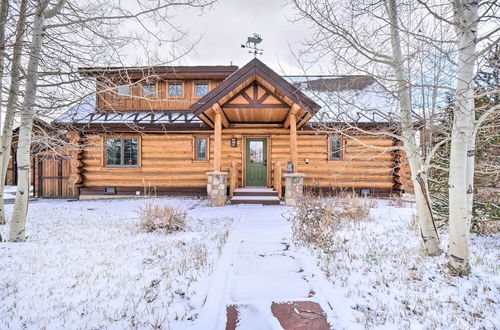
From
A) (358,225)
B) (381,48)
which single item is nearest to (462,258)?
(358,225)

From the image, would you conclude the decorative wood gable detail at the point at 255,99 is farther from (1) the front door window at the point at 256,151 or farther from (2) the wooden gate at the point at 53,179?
(2) the wooden gate at the point at 53,179

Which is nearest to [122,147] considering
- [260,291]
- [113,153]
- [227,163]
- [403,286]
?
[113,153]

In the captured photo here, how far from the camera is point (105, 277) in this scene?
11.1ft

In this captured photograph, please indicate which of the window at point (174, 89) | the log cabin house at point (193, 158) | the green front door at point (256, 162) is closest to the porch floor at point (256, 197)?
Result: the log cabin house at point (193, 158)

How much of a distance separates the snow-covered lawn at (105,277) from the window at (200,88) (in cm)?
851

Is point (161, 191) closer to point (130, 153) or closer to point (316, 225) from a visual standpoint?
point (130, 153)

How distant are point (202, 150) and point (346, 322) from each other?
1016 cm

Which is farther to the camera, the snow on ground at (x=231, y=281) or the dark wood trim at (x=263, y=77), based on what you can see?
the dark wood trim at (x=263, y=77)

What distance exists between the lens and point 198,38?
4957 mm

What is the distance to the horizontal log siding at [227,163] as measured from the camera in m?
11.4

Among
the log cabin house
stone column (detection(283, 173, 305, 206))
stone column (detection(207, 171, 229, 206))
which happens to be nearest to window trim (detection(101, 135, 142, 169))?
the log cabin house

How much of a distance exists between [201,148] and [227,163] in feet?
4.99

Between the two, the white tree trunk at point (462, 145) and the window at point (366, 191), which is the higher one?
the white tree trunk at point (462, 145)

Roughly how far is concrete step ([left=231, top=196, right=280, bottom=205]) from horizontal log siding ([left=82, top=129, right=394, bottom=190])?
202cm
